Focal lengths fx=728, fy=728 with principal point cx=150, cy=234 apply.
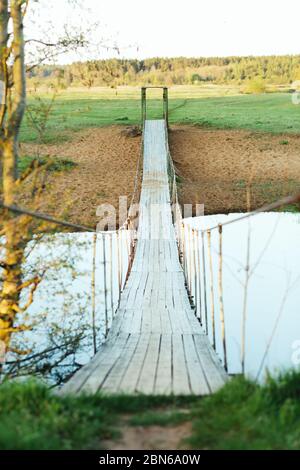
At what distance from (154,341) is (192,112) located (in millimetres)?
29481

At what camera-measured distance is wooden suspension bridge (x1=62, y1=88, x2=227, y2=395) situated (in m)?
3.87

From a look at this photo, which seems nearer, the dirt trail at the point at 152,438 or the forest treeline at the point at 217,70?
the dirt trail at the point at 152,438

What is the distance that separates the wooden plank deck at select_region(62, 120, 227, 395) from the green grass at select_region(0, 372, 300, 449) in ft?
1.01

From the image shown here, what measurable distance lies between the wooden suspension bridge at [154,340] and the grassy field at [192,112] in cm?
1151

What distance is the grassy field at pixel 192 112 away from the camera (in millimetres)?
28219

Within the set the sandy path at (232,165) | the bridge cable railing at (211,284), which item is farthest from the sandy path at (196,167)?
the bridge cable railing at (211,284)

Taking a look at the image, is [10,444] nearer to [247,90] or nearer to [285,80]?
[247,90]

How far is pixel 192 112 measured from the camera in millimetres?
34281

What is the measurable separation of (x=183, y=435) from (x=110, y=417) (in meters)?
0.38

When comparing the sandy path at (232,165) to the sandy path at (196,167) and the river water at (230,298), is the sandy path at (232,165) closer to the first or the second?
the sandy path at (196,167)

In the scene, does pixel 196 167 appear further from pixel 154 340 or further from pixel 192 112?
pixel 154 340

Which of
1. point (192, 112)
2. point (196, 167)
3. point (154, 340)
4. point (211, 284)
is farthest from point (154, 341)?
point (192, 112)

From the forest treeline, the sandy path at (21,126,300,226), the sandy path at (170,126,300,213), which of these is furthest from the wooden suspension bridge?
the forest treeline

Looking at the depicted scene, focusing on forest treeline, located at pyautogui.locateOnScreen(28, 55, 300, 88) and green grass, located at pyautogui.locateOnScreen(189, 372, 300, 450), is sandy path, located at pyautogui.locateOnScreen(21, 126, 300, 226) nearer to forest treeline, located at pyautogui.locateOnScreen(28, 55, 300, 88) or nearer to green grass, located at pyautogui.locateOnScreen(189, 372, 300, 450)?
green grass, located at pyautogui.locateOnScreen(189, 372, 300, 450)
